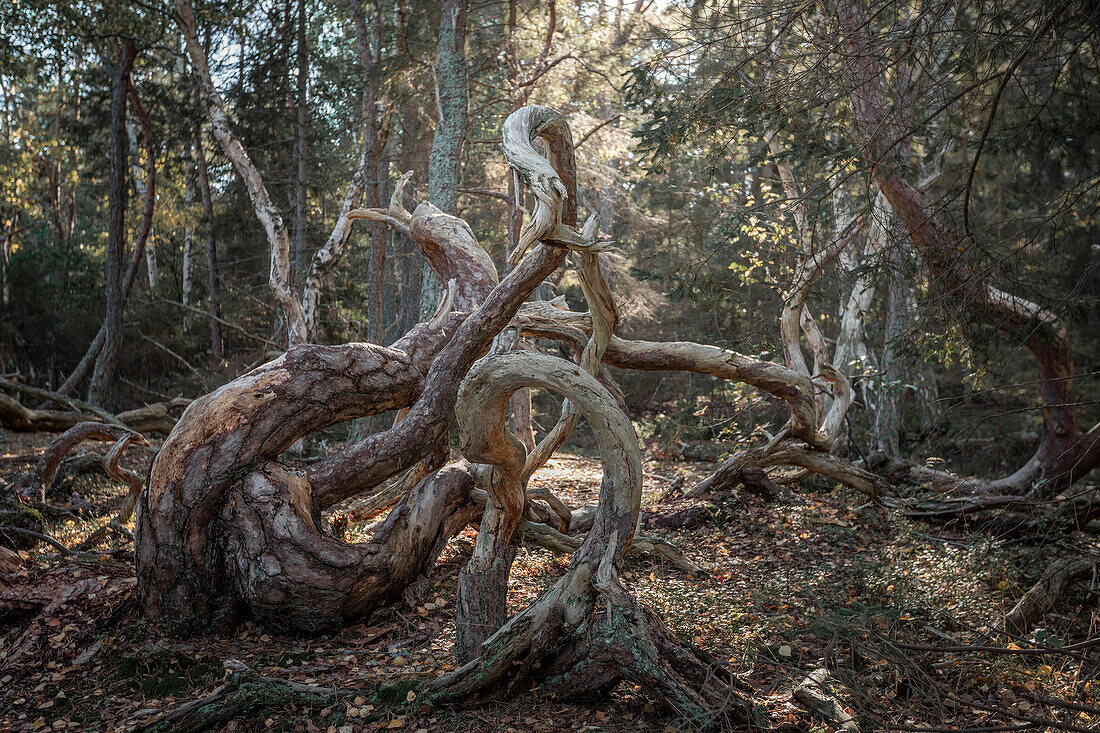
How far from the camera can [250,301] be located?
54.5 ft

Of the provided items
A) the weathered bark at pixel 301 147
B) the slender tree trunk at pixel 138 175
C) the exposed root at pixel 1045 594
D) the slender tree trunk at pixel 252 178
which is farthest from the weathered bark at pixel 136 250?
the exposed root at pixel 1045 594

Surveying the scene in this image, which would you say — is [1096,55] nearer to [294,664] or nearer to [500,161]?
[294,664]

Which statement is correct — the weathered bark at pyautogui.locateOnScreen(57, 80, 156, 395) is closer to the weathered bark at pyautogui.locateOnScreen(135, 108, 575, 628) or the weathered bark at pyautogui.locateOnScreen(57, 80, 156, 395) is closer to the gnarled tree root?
the weathered bark at pyautogui.locateOnScreen(135, 108, 575, 628)

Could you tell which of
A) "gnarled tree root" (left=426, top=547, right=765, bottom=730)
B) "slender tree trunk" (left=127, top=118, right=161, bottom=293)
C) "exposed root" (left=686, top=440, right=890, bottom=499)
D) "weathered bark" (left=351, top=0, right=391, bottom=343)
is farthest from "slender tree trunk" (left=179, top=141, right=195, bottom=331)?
"gnarled tree root" (left=426, top=547, right=765, bottom=730)

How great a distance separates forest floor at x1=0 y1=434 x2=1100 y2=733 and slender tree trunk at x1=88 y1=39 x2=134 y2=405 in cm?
474

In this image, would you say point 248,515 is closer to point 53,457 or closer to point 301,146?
point 53,457

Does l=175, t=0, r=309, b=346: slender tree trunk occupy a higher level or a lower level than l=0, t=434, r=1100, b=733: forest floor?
higher

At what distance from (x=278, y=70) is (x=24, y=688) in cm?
1108

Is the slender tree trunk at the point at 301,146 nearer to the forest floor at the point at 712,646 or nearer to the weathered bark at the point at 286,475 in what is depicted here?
the forest floor at the point at 712,646

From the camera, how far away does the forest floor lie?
355 centimetres

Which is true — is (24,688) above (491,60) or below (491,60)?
below

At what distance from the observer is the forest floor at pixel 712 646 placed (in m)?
3.55

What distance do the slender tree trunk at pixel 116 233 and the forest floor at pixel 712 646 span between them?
4.74 meters

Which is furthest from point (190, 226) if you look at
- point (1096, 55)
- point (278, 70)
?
point (1096, 55)
